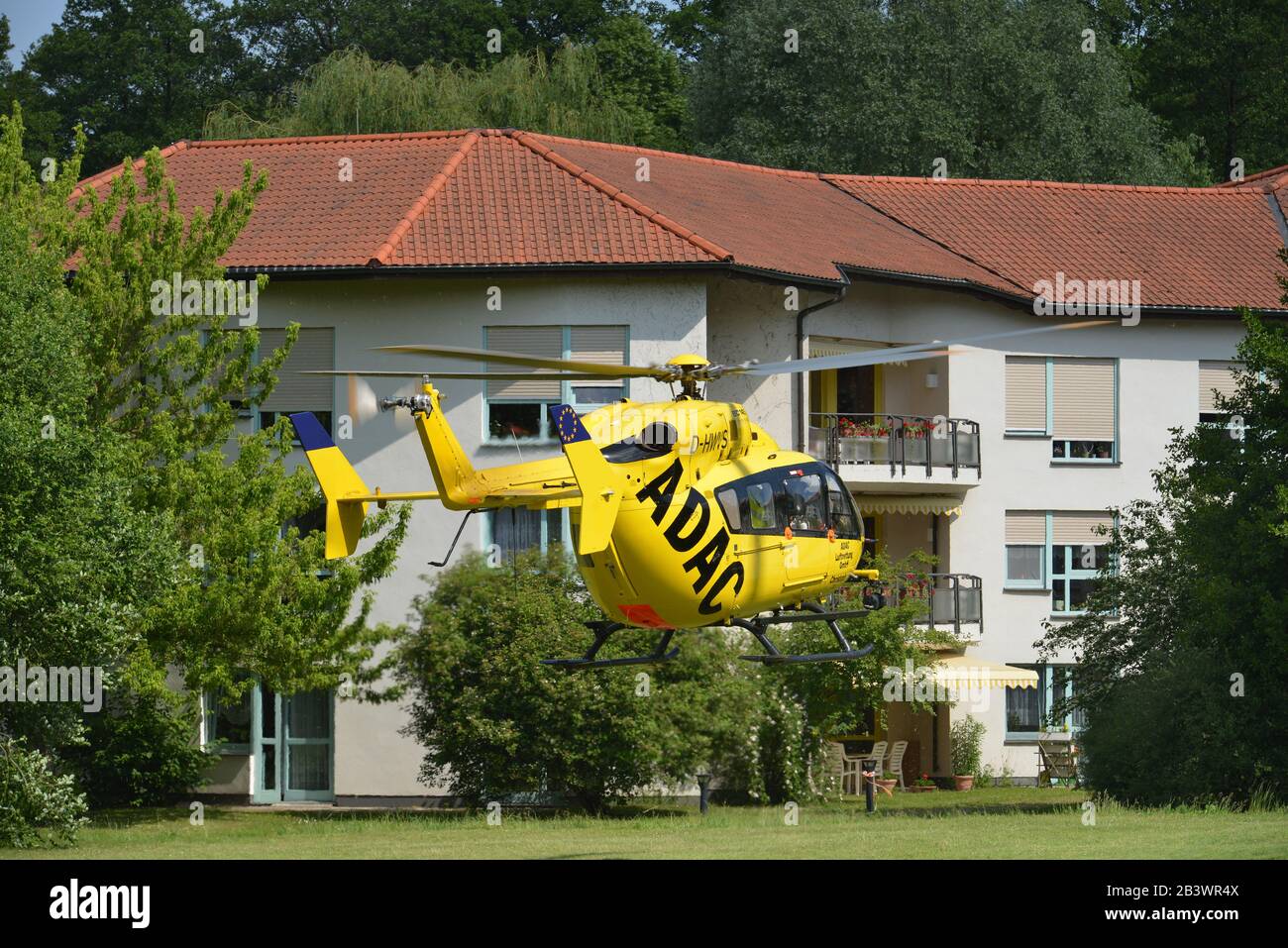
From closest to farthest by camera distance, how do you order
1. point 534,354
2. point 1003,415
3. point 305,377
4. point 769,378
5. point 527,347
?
point 534,354 < point 527,347 < point 305,377 < point 769,378 < point 1003,415

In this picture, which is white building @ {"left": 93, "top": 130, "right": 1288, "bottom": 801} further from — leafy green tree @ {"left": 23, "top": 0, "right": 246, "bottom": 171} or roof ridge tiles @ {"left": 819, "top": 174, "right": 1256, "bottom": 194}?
leafy green tree @ {"left": 23, "top": 0, "right": 246, "bottom": 171}

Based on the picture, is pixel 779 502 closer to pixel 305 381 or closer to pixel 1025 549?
pixel 305 381

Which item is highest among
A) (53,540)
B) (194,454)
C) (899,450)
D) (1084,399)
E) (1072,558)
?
(1084,399)

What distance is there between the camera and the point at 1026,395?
46.1 metres

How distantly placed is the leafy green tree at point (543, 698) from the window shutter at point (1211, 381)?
15383 millimetres

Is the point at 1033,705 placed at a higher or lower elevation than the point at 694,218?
lower

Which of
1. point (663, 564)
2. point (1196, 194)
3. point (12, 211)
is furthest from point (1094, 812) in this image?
point (1196, 194)

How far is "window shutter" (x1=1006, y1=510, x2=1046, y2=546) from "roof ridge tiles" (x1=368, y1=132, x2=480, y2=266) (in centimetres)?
1390

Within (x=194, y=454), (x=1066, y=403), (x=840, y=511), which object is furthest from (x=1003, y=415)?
(x=840, y=511)

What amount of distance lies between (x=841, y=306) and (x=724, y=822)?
44.3 ft

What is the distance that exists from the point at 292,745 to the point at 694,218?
12.5m

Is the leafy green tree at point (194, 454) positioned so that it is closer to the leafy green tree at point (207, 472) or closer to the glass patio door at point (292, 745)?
the leafy green tree at point (207, 472)

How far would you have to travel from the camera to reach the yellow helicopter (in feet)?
66.3

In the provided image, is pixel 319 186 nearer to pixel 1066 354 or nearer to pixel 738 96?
pixel 1066 354
